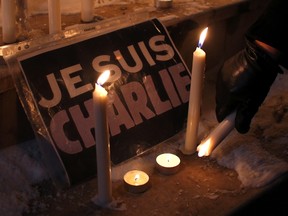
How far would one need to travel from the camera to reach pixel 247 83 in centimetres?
96

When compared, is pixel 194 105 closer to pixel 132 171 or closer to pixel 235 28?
pixel 132 171

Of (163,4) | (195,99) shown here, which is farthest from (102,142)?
(163,4)

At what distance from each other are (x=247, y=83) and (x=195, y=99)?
0.11m

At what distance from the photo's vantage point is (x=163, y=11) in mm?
1293

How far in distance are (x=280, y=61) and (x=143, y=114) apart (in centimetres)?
33

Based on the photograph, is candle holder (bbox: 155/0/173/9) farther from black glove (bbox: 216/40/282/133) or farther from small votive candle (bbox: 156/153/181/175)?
small votive candle (bbox: 156/153/181/175)

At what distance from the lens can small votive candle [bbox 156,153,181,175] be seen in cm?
99

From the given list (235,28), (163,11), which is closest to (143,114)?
(163,11)

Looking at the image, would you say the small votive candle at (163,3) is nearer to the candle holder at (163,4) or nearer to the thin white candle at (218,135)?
the candle holder at (163,4)

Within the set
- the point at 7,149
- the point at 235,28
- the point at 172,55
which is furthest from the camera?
the point at 235,28

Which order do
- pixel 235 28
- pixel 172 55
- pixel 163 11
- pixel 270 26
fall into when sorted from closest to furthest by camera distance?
pixel 270 26 < pixel 172 55 < pixel 163 11 < pixel 235 28

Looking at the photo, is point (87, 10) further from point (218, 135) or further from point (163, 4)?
point (218, 135)

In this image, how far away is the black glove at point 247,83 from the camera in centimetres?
95

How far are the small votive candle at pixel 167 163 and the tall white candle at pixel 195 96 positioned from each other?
0.18 ft
